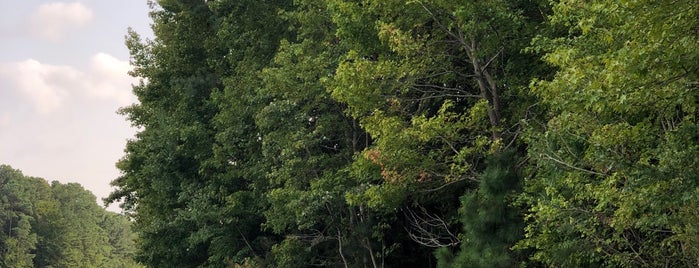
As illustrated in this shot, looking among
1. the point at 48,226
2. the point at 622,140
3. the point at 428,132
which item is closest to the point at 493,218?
the point at 428,132

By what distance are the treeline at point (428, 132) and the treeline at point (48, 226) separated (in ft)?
154

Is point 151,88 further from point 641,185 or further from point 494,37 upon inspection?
point 641,185

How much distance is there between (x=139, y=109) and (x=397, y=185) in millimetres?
17740

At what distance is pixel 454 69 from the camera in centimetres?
1318

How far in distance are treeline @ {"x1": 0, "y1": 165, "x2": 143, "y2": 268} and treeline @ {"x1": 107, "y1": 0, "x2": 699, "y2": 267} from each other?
4698 cm

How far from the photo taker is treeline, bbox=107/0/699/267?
7.43m

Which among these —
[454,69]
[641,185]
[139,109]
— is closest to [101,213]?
[139,109]

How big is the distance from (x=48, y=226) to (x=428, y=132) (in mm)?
67639

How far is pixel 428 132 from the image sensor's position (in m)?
11.4

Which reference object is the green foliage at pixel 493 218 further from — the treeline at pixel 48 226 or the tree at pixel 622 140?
the treeline at pixel 48 226

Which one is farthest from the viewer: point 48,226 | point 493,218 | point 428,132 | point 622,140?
point 48,226

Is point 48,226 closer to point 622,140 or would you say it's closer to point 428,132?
point 428,132

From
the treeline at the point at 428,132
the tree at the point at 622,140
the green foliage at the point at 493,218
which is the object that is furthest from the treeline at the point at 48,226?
the tree at the point at 622,140

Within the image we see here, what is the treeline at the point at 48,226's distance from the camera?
62.6 meters
